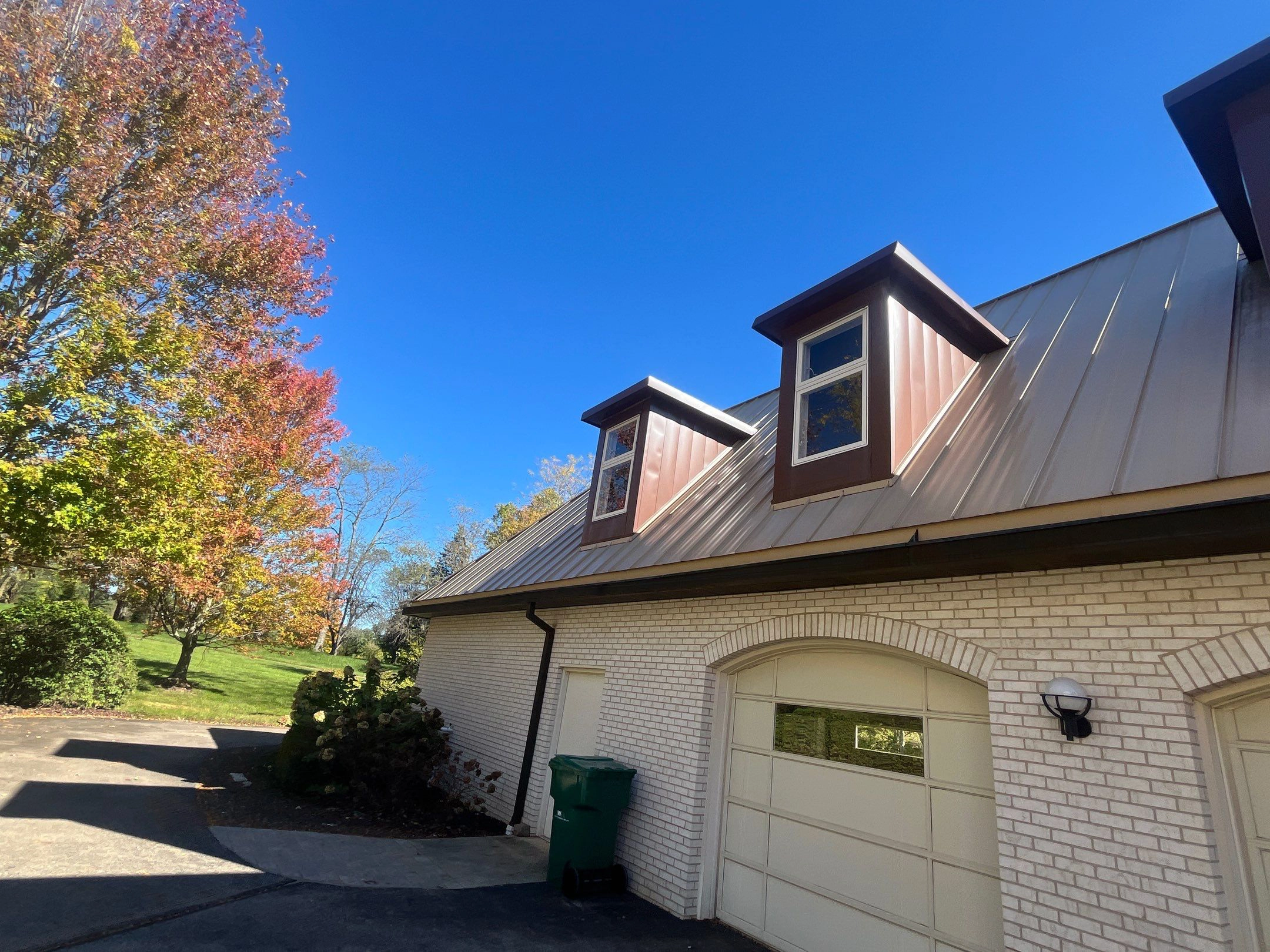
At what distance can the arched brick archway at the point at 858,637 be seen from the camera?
13.6 ft

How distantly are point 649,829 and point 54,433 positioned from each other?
1188 cm

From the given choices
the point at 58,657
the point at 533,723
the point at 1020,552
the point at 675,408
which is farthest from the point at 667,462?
the point at 58,657

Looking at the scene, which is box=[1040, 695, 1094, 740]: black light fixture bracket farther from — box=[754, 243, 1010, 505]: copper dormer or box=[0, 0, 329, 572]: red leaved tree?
box=[0, 0, 329, 572]: red leaved tree

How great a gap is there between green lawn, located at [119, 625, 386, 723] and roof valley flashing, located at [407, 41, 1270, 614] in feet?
38.0

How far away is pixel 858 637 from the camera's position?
482cm

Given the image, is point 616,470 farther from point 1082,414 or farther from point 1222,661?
point 1222,661

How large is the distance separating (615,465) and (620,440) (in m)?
0.45

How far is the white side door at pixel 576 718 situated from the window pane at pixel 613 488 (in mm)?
2215

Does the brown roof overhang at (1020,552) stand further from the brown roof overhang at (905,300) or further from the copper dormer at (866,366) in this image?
the brown roof overhang at (905,300)

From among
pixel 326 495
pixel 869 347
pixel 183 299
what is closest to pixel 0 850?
pixel 869 347

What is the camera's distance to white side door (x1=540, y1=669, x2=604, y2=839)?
7688 mm

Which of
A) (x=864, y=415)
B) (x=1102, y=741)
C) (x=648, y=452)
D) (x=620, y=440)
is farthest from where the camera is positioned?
(x=620, y=440)

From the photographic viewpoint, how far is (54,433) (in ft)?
35.2

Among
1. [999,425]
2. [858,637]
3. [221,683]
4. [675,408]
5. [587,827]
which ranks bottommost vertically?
[221,683]
